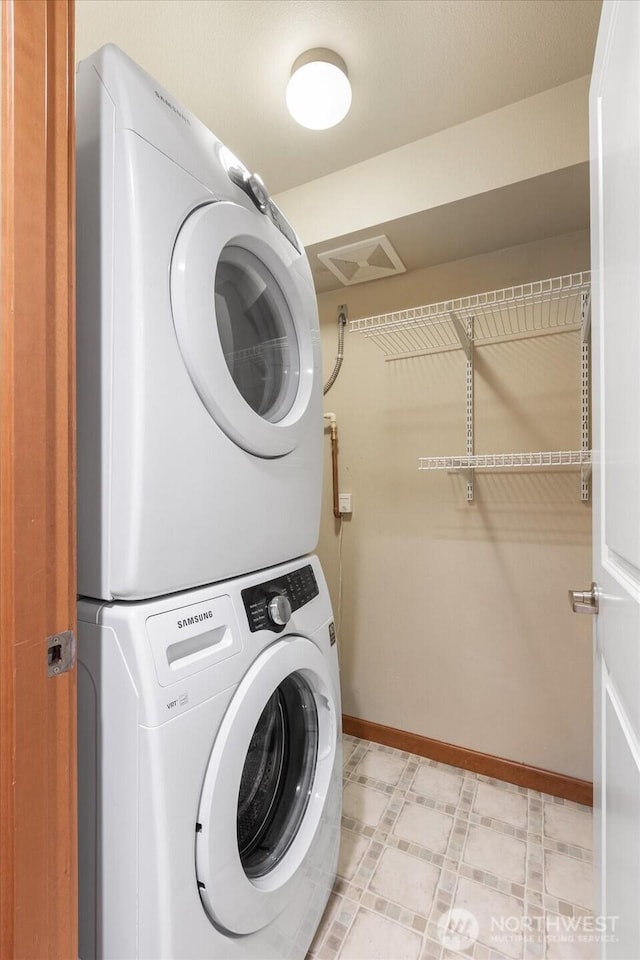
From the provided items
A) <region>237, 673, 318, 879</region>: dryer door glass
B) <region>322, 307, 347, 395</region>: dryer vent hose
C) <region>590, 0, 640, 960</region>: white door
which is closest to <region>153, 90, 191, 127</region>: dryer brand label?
<region>590, 0, 640, 960</region>: white door

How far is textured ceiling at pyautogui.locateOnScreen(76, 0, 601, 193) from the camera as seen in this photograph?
1.10 metres

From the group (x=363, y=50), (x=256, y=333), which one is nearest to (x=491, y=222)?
(x=363, y=50)

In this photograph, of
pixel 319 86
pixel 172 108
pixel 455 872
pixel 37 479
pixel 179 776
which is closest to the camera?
pixel 37 479

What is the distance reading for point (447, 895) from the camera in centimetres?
128

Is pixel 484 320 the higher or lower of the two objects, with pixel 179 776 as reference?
higher

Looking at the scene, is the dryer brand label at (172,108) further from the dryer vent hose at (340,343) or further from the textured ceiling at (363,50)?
the dryer vent hose at (340,343)

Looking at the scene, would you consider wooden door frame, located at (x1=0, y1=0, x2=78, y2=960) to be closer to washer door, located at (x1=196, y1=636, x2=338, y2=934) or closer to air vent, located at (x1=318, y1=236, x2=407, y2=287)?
washer door, located at (x1=196, y1=636, x2=338, y2=934)

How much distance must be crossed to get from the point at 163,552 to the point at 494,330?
162 cm

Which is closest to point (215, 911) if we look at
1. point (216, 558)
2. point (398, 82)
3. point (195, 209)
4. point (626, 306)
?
point (216, 558)

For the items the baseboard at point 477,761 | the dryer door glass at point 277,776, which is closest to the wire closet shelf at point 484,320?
the dryer door glass at point 277,776

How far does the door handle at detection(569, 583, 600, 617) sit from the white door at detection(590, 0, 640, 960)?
3cm

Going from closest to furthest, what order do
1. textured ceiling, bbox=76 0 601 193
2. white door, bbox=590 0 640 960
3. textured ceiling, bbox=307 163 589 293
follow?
white door, bbox=590 0 640 960 < textured ceiling, bbox=76 0 601 193 < textured ceiling, bbox=307 163 589 293

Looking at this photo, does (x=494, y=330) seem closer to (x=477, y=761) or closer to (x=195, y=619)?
(x=195, y=619)

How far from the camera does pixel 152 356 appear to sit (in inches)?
28.1
